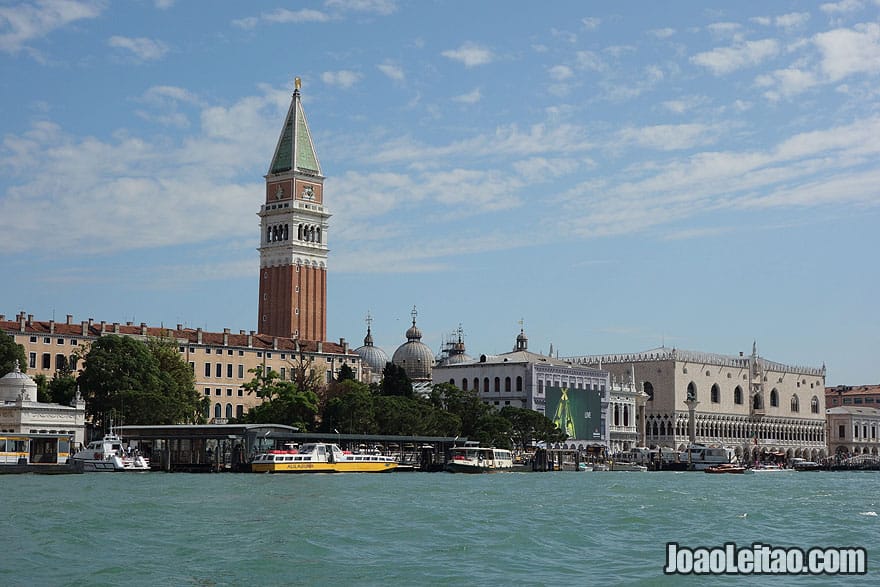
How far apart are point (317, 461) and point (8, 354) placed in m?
19.1

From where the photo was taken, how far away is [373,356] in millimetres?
126312

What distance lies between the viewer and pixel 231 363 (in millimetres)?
94062

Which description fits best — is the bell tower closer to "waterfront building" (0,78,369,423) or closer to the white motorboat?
"waterfront building" (0,78,369,423)

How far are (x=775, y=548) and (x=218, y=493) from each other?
22.6 meters

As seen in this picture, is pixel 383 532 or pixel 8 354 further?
pixel 8 354

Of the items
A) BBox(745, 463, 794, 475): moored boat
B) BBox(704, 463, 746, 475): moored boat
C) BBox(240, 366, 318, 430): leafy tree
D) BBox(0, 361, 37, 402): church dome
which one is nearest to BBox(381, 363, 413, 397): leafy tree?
BBox(240, 366, 318, 430): leafy tree

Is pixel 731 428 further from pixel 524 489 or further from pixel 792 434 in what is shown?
pixel 524 489

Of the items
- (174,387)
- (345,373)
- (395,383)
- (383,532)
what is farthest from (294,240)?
(383,532)

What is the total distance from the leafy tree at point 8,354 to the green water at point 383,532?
2401 centimetres

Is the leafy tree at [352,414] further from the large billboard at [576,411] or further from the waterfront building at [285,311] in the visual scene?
the large billboard at [576,411]

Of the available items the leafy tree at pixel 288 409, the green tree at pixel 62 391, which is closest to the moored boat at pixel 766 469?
the leafy tree at pixel 288 409

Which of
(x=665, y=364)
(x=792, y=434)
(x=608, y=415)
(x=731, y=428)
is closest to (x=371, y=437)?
(x=608, y=415)

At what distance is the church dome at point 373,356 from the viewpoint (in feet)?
409

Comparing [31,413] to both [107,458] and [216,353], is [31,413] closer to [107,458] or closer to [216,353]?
[107,458]
